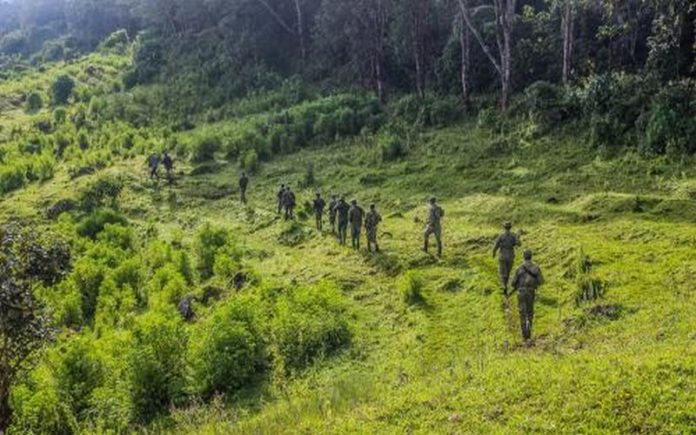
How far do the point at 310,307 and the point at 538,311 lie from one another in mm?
5563

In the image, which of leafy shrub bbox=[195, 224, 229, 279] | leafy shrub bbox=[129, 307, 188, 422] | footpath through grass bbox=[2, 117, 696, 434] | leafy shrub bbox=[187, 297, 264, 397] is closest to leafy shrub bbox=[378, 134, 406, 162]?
footpath through grass bbox=[2, 117, 696, 434]

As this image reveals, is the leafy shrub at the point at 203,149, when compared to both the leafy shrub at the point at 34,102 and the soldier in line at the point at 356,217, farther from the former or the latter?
the leafy shrub at the point at 34,102

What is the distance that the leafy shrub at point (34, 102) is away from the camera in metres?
63.2

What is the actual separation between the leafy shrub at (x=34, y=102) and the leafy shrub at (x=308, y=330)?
5301cm

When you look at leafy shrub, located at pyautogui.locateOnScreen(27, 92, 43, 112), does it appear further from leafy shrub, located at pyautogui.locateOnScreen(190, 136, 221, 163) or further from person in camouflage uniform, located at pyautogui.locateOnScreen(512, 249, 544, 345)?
person in camouflage uniform, located at pyautogui.locateOnScreen(512, 249, 544, 345)

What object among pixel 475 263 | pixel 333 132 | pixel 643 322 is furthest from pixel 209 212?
pixel 643 322

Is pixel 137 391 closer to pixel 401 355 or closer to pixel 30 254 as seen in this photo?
pixel 30 254

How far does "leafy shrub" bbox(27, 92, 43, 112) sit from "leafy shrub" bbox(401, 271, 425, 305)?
176 feet

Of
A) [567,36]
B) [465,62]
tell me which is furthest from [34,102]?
[567,36]

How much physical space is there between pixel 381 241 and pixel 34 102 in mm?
49856

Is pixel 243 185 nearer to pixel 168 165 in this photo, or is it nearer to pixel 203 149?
pixel 168 165

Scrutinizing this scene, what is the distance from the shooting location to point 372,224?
23.0 m

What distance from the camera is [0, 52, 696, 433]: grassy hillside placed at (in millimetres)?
11258

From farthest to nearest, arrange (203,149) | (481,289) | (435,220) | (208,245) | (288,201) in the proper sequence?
1. (203,149)
2. (288,201)
3. (208,245)
4. (435,220)
5. (481,289)
